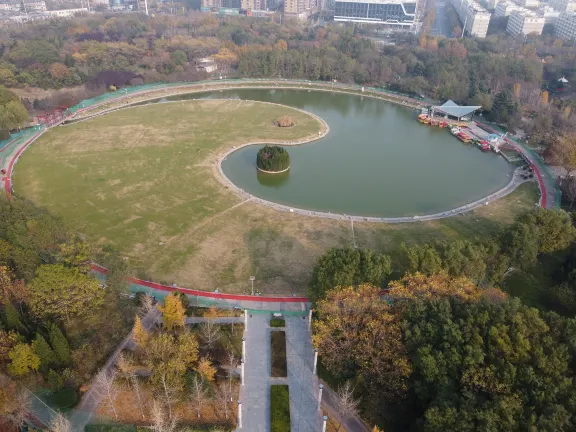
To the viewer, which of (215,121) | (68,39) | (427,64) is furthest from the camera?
(68,39)

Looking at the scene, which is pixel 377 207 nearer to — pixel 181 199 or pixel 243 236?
pixel 243 236

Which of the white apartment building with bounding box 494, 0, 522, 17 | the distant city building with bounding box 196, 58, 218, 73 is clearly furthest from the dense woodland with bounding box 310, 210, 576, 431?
the white apartment building with bounding box 494, 0, 522, 17

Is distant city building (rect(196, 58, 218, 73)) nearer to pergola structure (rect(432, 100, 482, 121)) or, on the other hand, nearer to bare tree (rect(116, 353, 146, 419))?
pergola structure (rect(432, 100, 482, 121))

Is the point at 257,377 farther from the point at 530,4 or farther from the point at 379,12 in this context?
the point at 530,4

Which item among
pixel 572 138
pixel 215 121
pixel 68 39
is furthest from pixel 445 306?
pixel 68 39

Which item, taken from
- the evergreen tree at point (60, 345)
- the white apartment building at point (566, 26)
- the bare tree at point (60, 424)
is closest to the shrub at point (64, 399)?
the bare tree at point (60, 424)

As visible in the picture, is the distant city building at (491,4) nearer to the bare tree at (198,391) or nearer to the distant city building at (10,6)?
the distant city building at (10,6)
